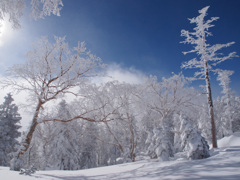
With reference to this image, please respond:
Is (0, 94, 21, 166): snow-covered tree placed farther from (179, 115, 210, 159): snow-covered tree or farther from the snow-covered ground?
(179, 115, 210, 159): snow-covered tree

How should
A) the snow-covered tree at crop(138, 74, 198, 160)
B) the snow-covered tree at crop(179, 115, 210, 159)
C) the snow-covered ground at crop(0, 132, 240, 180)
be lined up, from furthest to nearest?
the snow-covered tree at crop(138, 74, 198, 160) → the snow-covered tree at crop(179, 115, 210, 159) → the snow-covered ground at crop(0, 132, 240, 180)

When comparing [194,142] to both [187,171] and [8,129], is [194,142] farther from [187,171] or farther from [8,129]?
[8,129]

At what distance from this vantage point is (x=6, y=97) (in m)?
22.7

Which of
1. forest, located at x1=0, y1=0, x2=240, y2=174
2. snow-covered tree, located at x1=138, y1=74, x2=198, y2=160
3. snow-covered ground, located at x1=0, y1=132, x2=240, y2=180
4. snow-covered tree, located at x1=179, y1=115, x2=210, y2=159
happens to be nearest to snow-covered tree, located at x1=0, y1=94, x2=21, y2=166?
forest, located at x1=0, y1=0, x2=240, y2=174

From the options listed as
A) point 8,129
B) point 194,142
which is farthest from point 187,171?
point 8,129

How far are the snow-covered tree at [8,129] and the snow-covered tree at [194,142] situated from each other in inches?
866

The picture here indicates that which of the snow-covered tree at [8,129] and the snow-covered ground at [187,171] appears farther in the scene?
the snow-covered tree at [8,129]

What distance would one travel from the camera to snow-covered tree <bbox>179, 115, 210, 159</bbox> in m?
7.95

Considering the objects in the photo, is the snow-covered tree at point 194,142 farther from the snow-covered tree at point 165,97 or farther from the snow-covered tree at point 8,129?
the snow-covered tree at point 8,129

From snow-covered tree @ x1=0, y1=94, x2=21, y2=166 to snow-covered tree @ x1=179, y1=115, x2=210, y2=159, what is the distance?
21987 millimetres

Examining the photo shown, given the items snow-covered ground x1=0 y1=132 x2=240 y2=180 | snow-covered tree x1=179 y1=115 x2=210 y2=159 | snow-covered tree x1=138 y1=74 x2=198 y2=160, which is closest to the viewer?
snow-covered ground x1=0 y1=132 x2=240 y2=180

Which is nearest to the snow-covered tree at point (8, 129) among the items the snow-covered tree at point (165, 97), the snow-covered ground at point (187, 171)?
the snow-covered ground at point (187, 171)

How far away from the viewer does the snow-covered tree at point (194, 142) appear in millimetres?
7953

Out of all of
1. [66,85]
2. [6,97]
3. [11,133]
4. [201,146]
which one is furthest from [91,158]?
[201,146]
